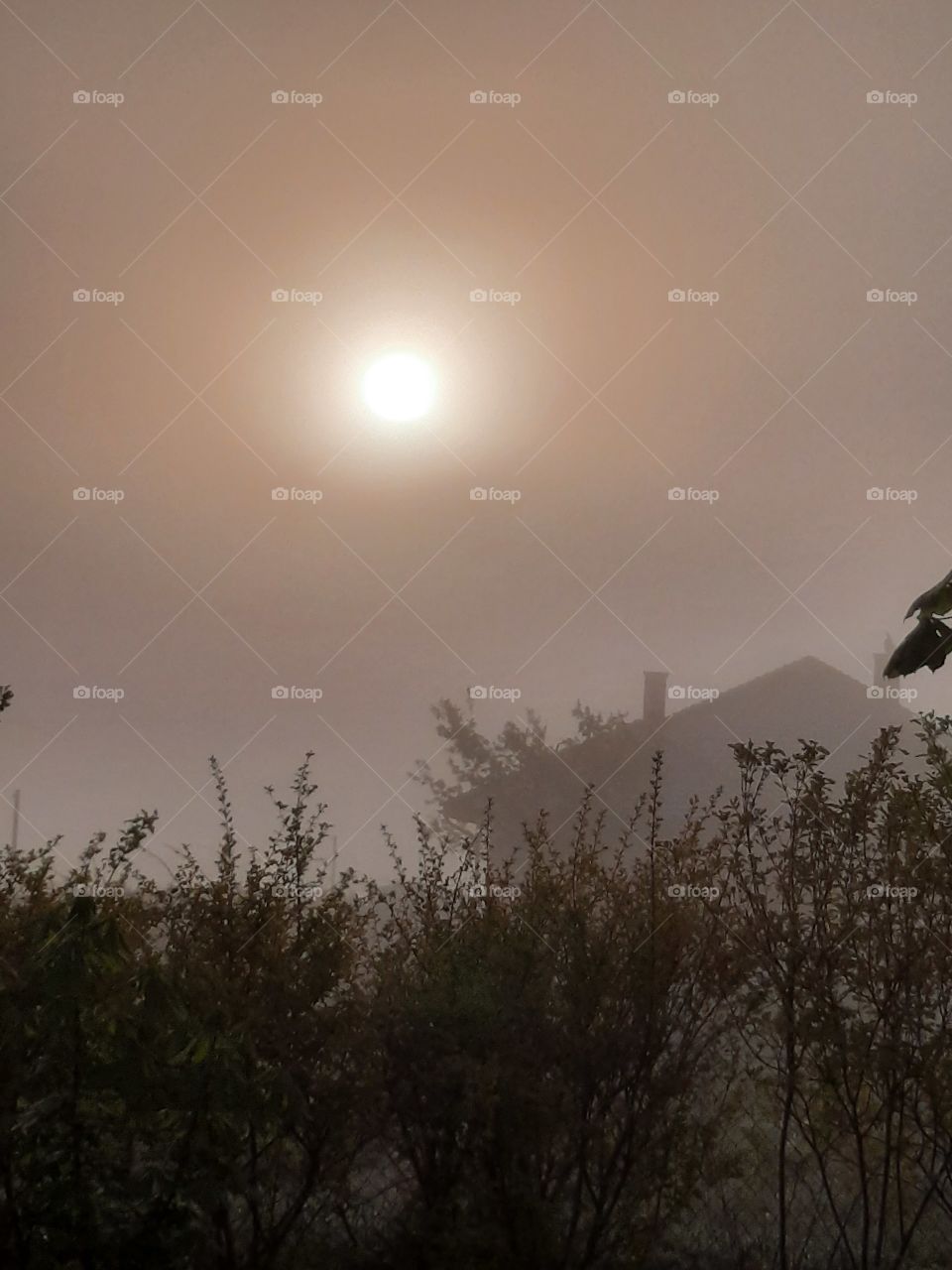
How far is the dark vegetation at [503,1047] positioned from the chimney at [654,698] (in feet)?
3.33

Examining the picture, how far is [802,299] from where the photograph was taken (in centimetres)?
511

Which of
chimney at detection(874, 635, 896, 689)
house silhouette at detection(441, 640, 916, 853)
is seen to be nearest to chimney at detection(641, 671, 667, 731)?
house silhouette at detection(441, 640, 916, 853)

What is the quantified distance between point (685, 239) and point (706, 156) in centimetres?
43

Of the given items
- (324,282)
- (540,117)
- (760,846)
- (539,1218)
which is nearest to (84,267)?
(324,282)

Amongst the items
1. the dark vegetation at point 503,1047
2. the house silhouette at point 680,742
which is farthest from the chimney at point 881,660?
the dark vegetation at point 503,1047

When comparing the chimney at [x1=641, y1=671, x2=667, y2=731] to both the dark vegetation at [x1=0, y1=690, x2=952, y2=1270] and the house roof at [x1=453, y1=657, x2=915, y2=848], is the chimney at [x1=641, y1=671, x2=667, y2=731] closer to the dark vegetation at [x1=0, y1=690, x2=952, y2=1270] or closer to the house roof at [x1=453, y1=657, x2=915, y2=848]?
the house roof at [x1=453, y1=657, x2=915, y2=848]

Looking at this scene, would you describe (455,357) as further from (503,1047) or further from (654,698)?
(503,1047)

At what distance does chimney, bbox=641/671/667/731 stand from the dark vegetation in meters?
1.02

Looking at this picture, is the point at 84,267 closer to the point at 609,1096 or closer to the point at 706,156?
the point at 706,156

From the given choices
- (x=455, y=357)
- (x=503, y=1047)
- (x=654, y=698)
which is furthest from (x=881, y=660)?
(x=503, y=1047)

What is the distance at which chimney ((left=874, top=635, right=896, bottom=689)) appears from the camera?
5195 millimetres

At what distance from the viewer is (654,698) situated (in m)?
5.12

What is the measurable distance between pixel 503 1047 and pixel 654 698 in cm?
203

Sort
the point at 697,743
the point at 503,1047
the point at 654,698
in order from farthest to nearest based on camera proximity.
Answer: the point at 697,743 → the point at 654,698 → the point at 503,1047
